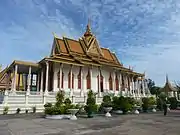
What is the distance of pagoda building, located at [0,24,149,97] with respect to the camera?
23.1m

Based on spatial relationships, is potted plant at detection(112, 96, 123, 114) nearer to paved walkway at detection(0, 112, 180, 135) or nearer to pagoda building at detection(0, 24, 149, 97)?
pagoda building at detection(0, 24, 149, 97)

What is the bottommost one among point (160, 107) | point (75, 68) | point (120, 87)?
point (160, 107)

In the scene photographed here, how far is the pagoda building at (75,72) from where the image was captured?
2311 cm

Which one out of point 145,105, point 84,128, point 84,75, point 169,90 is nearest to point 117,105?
point 145,105

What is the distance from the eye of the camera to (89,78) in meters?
26.6

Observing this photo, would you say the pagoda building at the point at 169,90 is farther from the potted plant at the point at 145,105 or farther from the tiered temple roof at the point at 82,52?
the potted plant at the point at 145,105

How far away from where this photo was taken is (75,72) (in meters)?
26.0

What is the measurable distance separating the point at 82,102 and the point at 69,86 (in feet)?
18.2

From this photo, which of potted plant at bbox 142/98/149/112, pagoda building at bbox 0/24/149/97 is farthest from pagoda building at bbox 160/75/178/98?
potted plant at bbox 142/98/149/112

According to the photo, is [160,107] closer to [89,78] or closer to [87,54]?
[89,78]

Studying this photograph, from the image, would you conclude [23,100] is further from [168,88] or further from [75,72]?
[168,88]

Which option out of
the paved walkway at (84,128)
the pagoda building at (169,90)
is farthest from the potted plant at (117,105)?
the pagoda building at (169,90)

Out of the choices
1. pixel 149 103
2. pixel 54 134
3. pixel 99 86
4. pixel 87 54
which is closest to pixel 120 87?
pixel 99 86

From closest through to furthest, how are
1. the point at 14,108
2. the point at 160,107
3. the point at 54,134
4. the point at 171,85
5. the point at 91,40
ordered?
the point at 54,134 → the point at 14,108 → the point at 160,107 → the point at 91,40 → the point at 171,85
